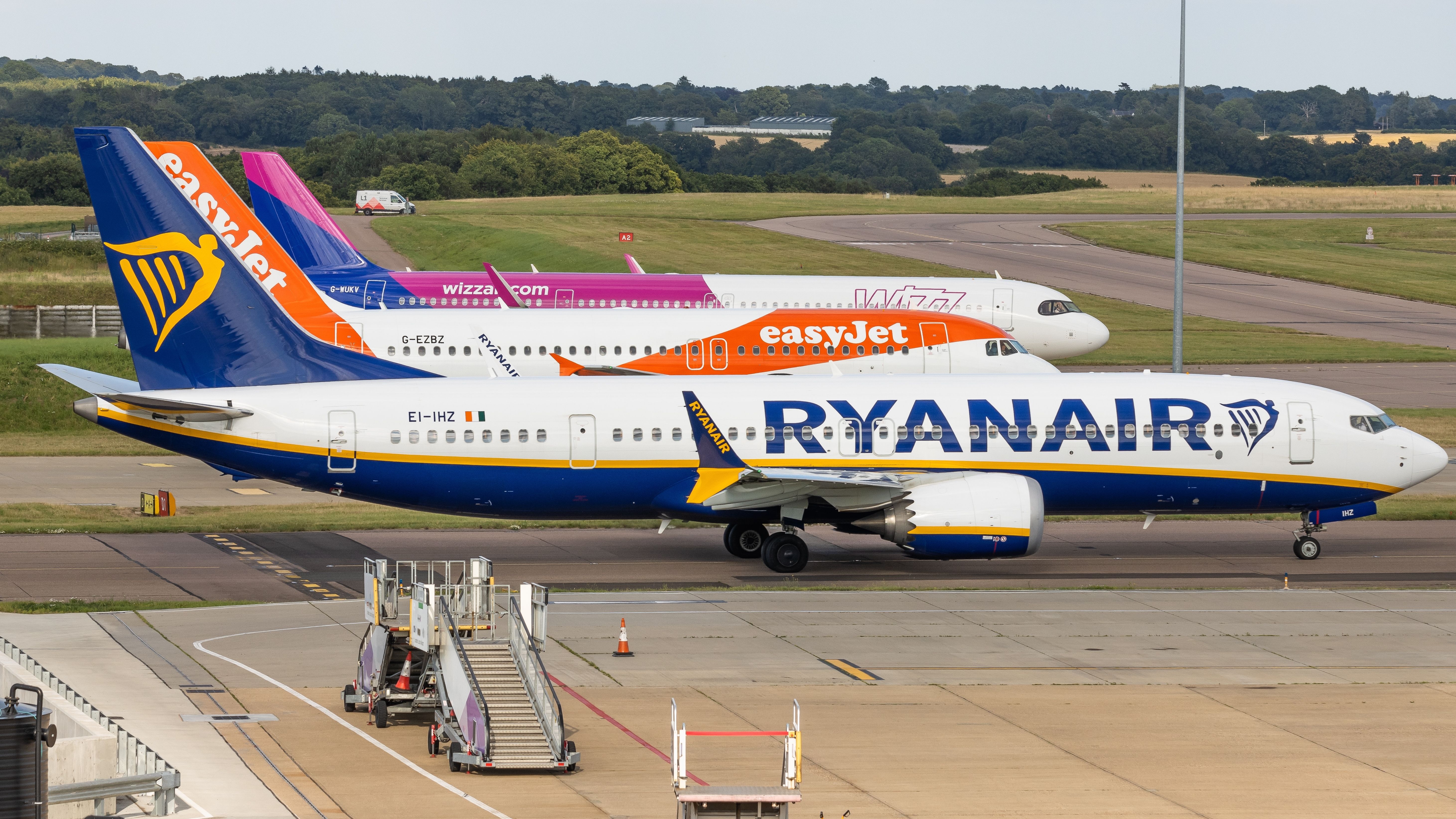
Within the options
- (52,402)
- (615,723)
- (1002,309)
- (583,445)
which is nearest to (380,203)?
Result: (52,402)

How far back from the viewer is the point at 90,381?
3606 centimetres

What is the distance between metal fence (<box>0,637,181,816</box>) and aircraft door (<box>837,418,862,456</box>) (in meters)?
17.4

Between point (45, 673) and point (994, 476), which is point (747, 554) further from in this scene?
point (45, 673)

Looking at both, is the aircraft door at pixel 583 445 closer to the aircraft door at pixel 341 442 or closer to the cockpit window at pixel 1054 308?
the aircraft door at pixel 341 442

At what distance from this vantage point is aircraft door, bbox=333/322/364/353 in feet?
160

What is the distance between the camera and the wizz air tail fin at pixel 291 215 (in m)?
59.1

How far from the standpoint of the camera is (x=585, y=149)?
170 m

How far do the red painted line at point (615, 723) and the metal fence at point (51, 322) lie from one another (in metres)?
55.4

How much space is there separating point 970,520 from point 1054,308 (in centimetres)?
2593

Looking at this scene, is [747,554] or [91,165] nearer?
[91,165]

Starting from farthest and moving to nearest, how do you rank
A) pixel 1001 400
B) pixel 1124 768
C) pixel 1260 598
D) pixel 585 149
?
pixel 585 149
pixel 1001 400
pixel 1260 598
pixel 1124 768

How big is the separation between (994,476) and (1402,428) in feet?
34.6

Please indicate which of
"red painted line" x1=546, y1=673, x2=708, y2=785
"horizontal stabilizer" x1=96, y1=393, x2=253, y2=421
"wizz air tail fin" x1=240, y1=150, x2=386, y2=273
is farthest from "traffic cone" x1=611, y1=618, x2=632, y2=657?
"wizz air tail fin" x1=240, y1=150, x2=386, y2=273

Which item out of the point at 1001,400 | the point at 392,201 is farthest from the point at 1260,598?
the point at 392,201
